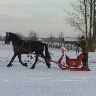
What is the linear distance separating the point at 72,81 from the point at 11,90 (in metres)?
3.02

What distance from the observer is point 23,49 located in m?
16.2

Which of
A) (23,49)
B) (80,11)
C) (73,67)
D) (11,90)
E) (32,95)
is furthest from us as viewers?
(80,11)

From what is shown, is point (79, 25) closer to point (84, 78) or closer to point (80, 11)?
point (80, 11)

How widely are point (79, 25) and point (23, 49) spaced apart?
3075 centimetres

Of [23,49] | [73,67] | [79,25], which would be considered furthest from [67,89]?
[79,25]

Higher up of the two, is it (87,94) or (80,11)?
(80,11)

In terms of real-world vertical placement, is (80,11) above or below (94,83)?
above

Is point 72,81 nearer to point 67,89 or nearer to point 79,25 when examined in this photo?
point 67,89

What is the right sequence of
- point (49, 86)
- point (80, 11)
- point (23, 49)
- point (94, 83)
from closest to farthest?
point (49, 86)
point (94, 83)
point (23, 49)
point (80, 11)

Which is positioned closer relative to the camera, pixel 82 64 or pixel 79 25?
pixel 82 64

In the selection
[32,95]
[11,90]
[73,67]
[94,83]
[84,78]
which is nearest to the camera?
[32,95]

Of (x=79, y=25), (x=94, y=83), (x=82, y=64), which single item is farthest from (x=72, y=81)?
(x=79, y=25)

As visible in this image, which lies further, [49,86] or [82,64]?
[82,64]

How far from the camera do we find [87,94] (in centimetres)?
872
